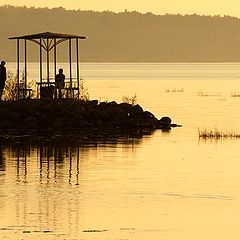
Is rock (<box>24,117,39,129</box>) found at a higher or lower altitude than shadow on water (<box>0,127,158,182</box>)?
higher

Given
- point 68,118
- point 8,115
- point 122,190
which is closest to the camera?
point 122,190

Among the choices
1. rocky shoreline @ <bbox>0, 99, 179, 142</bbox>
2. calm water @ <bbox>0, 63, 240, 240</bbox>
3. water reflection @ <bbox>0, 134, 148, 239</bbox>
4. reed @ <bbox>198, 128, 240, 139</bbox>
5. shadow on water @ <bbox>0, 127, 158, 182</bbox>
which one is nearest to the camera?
calm water @ <bbox>0, 63, 240, 240</bbox>

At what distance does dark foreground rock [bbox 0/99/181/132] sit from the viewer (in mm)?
53719

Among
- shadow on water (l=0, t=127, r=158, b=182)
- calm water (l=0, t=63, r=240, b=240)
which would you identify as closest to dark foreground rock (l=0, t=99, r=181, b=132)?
shadow on water (l=0, t=127, r=158, b=182)

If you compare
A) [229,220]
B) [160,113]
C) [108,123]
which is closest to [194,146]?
[108,123]

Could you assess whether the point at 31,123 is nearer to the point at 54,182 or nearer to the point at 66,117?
the point at 66,117

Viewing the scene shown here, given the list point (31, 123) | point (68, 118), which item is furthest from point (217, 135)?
point (31, 123)

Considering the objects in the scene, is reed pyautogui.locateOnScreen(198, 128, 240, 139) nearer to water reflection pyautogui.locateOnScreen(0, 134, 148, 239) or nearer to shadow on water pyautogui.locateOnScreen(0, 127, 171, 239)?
shadow on water pyautogui.locateOnScreen(0, 127, 171, 239)

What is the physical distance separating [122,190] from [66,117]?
2490cm

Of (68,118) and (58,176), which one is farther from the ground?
(68,118)

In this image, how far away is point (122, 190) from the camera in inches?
1176

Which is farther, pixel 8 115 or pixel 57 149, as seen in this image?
pixel 8 115

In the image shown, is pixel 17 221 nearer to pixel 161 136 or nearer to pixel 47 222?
pixel 47 222

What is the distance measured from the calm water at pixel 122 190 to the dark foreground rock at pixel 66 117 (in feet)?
20.3
